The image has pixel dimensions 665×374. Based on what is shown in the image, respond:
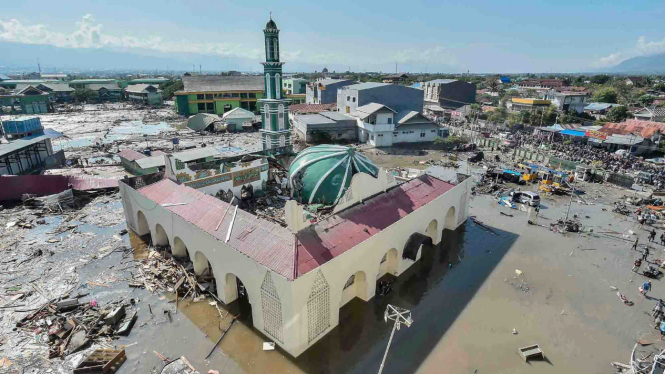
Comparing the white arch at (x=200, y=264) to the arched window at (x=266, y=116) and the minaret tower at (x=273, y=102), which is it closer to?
the minaret tower at (x=273, y=102)

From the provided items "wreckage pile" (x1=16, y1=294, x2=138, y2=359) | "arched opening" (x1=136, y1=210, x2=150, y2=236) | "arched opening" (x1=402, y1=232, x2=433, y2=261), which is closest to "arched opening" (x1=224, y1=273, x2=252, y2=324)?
"wreckage pile" (x1=16, y1=294, x2=138, y2=359)

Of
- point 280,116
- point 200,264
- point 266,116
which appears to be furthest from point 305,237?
point 266,116

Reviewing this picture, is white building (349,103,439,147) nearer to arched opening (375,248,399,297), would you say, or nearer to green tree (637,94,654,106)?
arched opening (375,248,399,297)

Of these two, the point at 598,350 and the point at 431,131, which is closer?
the point at 598,350

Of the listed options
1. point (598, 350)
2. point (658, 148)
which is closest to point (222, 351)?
point (598, 350)

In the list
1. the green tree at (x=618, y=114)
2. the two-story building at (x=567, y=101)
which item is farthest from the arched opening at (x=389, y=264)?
the two-story building at (x=567, y=101)

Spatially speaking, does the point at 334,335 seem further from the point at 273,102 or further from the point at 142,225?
the point at 273,102

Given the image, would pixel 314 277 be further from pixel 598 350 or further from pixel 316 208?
pixel 598 350
